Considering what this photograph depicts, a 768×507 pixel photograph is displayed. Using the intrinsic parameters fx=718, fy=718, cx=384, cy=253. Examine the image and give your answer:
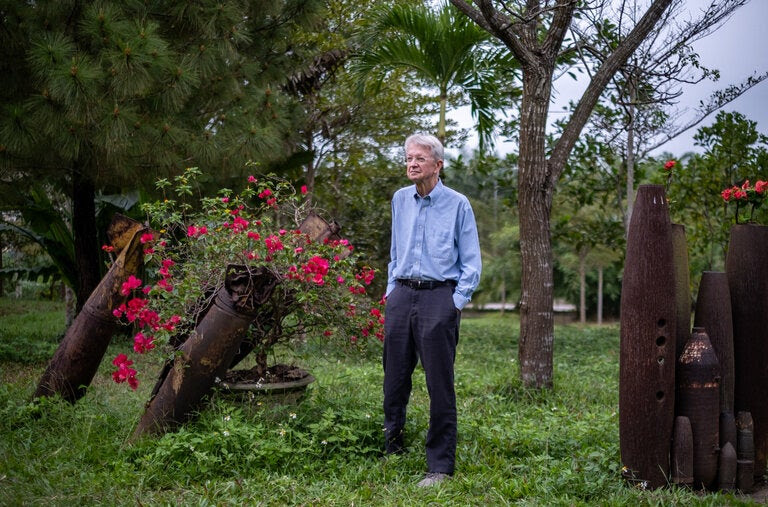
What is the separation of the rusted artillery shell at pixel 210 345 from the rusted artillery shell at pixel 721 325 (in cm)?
256

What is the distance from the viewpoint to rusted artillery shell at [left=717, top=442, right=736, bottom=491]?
390 centimetres

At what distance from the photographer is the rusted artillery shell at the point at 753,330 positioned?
414cm

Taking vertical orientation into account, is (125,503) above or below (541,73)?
below

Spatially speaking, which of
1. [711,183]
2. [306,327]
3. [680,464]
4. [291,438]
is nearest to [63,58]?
[306,327]

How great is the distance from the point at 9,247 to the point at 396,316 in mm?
15151

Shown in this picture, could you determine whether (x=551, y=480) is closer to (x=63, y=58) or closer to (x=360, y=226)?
(x=63, y=58)

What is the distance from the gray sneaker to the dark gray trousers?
0.09ft

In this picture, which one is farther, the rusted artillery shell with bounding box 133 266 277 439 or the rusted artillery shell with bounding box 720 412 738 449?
the rusted artillery shell with bounding box 133 266 277 439

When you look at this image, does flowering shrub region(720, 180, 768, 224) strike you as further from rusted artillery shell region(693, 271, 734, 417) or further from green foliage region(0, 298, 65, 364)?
green foliage region(0, 298, 65, 364)

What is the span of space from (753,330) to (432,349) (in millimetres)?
1868

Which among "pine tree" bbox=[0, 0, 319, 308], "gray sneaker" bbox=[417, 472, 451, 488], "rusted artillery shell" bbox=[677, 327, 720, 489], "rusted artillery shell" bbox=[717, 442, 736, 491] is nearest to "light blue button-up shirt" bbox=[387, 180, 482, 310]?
"gray sneaker" bbox=[417, 472, 451, 488]

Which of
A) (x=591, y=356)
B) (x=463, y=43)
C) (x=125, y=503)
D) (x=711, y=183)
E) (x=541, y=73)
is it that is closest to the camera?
(x=125, y=503)

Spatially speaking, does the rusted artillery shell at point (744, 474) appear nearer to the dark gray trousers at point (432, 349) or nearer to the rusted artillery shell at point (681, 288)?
the rusted artillery shell at point (681, 288)

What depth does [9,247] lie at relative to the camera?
16.6 m
